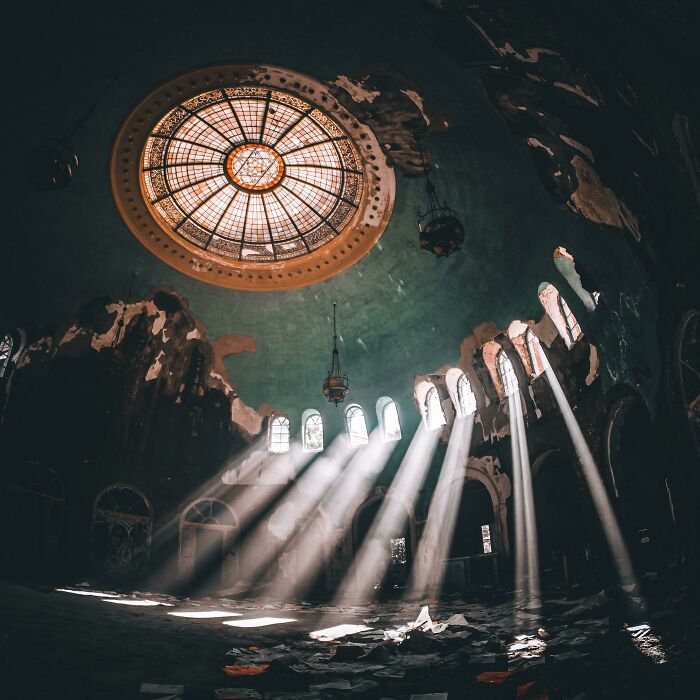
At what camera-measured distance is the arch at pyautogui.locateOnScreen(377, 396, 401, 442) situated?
16.8 meters

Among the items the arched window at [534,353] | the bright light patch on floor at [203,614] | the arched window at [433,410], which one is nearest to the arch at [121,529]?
the bright light patch on floor at [203,614]

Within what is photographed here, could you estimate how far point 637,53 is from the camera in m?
6.52

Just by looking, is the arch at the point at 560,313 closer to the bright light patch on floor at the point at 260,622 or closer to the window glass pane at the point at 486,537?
the window glass pane at the point at 486,537

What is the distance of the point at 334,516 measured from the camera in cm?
1634

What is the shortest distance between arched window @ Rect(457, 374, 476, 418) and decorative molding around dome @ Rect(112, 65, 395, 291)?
4736 millimetres

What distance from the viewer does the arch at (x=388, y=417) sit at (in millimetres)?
16828

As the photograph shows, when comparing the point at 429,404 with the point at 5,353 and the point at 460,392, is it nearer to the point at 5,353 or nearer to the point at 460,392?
the point at 460,392

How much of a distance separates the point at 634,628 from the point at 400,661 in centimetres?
306

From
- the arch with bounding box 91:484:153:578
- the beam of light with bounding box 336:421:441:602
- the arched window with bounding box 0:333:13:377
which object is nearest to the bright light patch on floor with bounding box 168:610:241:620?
the arch with bounding box 91:484:153:578

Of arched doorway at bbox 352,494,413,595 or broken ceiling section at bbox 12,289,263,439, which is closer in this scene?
broken ceiling section at bbox 12,289,263,439

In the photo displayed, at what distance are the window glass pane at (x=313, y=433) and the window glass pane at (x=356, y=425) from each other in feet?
3.13

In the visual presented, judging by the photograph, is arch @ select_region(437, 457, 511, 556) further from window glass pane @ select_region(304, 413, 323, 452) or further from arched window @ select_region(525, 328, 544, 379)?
window glass pane @ select_region(304, 413, 323, 452)

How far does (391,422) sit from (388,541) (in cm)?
358

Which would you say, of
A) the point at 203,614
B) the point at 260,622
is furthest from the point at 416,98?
the point at 203,614
